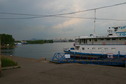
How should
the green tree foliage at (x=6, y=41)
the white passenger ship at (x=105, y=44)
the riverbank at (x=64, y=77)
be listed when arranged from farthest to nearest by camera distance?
the green tree foliage at (x=6, y=41) → the white passenger ship at (x=105, y=44) → the riverbank at (x=64, y=77)

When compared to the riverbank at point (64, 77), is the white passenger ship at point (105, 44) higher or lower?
higher

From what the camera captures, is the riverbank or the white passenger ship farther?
the white passenger ship

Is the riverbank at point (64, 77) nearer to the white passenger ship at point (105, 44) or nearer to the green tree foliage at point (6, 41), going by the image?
the white passenger ship at point (105, 44)

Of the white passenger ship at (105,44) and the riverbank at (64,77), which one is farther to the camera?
the white passenger ship at (105,44)

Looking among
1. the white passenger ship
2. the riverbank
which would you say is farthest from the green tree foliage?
the riverbank

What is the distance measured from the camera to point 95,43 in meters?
23.2

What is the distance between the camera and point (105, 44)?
22031 millimetres

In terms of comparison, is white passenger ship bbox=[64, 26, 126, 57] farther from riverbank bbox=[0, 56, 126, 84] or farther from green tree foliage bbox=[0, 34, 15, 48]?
green tree foliage bbox=[0, 34, 15, 48]

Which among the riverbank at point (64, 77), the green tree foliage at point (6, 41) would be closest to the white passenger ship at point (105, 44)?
the riverbank at point (64, 77)

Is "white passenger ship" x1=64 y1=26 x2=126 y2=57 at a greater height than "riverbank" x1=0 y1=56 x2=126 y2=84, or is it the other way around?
"white passenger ship" x1=64 y1=26 x2=126 y2=57

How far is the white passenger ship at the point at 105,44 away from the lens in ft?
67.8

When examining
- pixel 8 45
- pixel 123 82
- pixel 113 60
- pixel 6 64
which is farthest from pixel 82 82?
pixel 8 45

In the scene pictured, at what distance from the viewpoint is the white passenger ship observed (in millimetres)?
20678

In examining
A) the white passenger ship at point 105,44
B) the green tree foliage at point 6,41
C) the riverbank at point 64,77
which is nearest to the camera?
the riverbank at point 64,77
